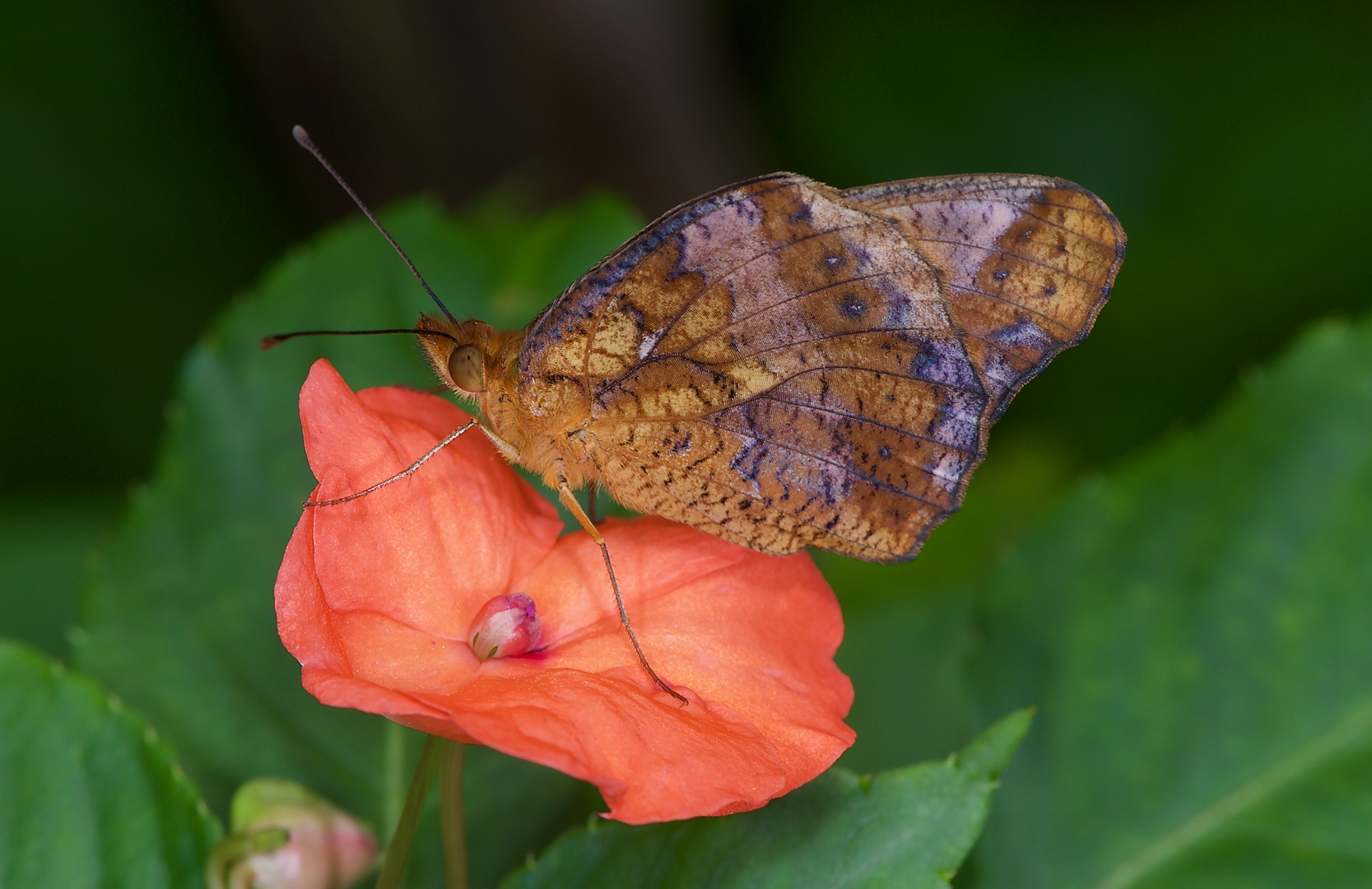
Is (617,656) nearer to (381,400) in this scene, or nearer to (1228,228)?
(381,400)

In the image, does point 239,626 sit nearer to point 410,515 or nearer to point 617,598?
point 410,515

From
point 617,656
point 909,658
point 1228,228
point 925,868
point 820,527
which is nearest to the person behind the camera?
point 925,868

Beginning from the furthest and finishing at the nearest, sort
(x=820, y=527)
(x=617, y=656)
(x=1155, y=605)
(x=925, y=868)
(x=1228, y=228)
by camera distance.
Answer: (x=1228, y=228) → (x=1155, y=605) → (x=820, y=527) → (x=617, y=656) → (x=925, y=868)

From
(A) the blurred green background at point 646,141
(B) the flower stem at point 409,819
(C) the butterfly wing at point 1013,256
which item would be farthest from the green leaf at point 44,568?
(C) the butterfly wing at point 1013,256

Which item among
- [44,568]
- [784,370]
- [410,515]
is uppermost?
[44,568]

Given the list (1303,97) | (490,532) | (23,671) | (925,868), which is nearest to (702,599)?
(490,532)

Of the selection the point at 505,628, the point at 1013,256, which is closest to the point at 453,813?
the point at 505,628

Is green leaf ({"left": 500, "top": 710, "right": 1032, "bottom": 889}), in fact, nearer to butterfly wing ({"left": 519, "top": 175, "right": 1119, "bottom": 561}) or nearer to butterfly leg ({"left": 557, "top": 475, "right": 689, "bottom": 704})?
butterfly leg ({"left": 557, "top": 475, "right": 689, "bottom": 704})

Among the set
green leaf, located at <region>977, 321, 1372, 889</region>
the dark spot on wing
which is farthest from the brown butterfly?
green leaf, located at <region>977, 321, 1372, 889</region>
